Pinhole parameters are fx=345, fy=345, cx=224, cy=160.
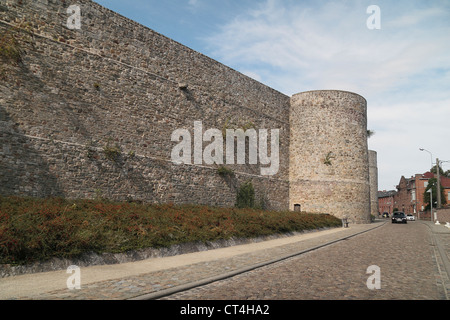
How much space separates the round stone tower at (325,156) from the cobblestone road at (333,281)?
64.7ft

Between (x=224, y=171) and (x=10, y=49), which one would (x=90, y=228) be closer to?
(x=10, y=49)

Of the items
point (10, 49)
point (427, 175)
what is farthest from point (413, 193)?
point (10, 49)

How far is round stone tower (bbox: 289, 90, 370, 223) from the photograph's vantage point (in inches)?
1176

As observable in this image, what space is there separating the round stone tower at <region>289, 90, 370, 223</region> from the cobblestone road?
19712mm

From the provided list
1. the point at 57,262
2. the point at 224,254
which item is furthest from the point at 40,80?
the point at 224,254

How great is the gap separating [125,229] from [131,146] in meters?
7.50

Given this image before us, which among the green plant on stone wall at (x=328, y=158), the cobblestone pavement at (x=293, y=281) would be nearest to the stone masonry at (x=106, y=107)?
the green plant on stone wall at (x=328, y=158)

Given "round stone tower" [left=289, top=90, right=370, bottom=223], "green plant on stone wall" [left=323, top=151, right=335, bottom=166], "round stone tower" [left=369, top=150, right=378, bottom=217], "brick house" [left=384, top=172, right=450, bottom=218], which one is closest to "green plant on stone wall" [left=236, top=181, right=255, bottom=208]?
"round stone tower" [left=289, top=90, right=370, bottom=223]

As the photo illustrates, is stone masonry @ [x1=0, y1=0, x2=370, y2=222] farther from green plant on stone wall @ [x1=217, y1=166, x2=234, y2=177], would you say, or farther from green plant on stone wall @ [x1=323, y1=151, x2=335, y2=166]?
green plant on stone wall @ [x1=323, y1=151, x2=335, y2=166]

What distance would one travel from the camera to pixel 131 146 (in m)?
16.9

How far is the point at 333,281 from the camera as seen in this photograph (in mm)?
6770

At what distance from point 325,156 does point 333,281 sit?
79.7ft

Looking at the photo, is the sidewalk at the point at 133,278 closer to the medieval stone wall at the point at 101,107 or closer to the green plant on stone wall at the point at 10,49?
the medieval stone wall at the point at 101,107
